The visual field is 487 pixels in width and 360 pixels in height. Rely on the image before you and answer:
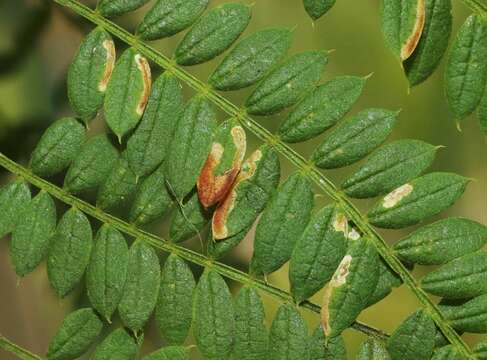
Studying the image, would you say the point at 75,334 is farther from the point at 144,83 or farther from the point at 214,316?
the point at 144,83

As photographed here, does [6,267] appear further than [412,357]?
Yes

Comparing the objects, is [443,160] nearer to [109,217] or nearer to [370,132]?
[370,132]

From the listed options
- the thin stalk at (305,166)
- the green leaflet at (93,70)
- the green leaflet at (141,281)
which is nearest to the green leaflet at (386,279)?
the thin stalk at (305,166)

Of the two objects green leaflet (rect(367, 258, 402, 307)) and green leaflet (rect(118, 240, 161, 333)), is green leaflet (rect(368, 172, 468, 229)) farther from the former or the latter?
green leaflet (rect(118, 240, 161, 333))

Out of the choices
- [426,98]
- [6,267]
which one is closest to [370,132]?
[426,98]

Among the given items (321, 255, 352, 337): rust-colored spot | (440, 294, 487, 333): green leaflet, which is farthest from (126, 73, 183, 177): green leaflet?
(440, 294, 487, 333): green leaflet

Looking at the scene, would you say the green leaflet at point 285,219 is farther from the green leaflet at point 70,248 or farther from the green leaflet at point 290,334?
the green leaflet at point 70,248

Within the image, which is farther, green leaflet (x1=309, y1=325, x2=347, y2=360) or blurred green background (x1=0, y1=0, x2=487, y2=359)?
blurred green background (x1=0, y1=0, x2=487, y2=359)
